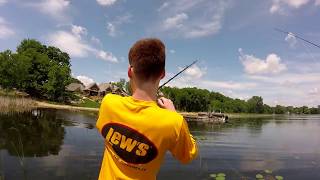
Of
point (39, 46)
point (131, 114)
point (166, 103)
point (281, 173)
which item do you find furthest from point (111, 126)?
point (39, 46)

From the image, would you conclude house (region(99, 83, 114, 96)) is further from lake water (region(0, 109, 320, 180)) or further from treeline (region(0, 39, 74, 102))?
treeline (region(0, 39, 74, 102))

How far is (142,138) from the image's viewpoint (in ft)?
9.76

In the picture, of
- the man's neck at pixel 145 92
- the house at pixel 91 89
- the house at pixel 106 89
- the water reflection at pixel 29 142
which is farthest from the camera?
the house at pixel 91 89

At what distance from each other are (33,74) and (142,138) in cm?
9690

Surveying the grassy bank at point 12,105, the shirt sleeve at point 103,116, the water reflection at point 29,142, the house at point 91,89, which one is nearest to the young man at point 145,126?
the shirt sleeve at point 103,116

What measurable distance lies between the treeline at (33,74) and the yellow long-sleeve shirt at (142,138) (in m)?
86.7

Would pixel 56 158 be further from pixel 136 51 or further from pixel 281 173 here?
pixel 136 51

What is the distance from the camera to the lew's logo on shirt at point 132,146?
9.77ft

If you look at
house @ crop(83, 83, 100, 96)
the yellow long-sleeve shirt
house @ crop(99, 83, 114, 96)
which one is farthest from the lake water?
house @ crop(83, 83, 100, 96)

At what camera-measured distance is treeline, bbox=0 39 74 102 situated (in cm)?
8475

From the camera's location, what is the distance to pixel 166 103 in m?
3.06

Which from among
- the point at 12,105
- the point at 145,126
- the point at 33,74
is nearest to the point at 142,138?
the point at 145,126

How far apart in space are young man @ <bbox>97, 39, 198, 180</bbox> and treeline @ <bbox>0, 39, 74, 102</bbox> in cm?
8678

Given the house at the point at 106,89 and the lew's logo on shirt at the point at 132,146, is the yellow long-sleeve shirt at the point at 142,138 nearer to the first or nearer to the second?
the lew's logo on shirt at the point at 132,146
